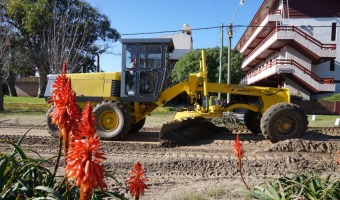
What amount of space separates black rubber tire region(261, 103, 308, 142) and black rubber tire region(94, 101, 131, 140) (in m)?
4.10

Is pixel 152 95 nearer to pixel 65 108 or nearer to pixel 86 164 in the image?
pixel 65 108

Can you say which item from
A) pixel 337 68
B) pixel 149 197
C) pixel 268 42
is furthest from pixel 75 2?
pixel 149 197

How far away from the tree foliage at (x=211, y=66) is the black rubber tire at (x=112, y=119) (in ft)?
92.5

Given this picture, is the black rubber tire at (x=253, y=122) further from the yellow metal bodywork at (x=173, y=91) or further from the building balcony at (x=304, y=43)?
the building balcony at (x=304, y=43)

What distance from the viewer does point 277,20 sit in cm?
3822

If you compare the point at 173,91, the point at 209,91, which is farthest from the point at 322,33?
the point at 173,91

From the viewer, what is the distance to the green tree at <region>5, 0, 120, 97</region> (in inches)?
1339

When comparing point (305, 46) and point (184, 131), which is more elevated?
point (305, 46)

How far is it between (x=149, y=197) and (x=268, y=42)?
3504 cm

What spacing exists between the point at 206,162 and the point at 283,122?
3.80m

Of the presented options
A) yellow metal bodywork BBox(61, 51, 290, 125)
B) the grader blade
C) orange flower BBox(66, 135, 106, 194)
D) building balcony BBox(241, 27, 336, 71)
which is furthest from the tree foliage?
orange flower BBox(66, 135, 106, 194)

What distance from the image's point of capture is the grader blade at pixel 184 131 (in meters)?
11.1

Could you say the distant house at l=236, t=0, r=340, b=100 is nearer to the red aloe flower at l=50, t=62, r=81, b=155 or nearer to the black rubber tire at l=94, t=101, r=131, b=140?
the black rubber tire at l=94, t=101, r=131, b=140

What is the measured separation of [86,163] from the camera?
1554 millimetres
